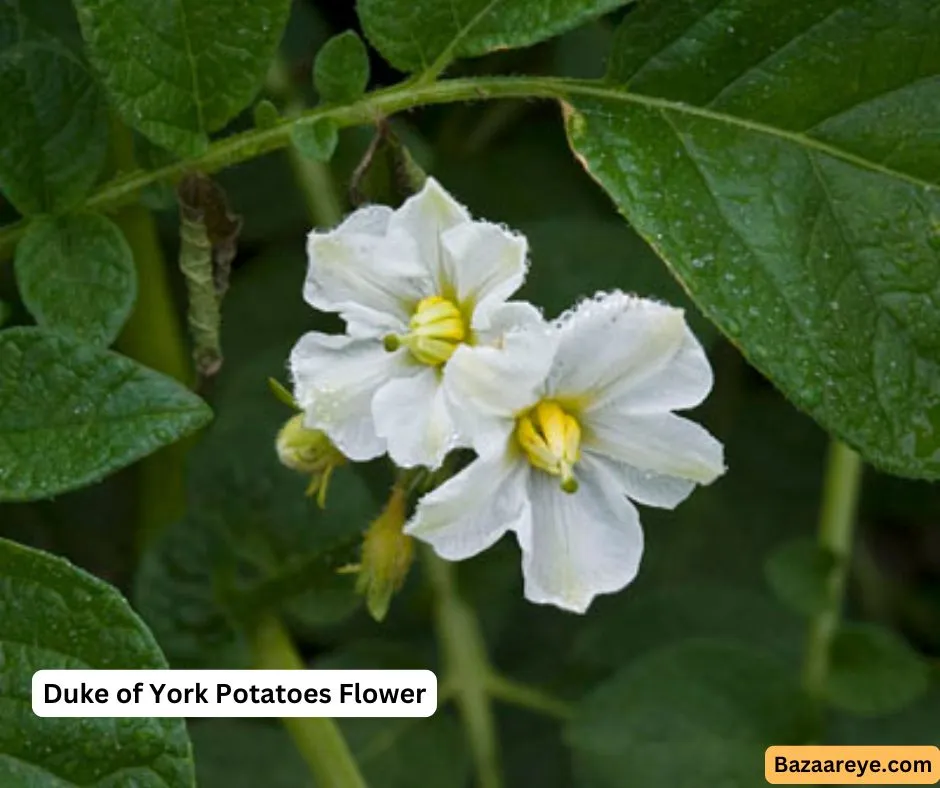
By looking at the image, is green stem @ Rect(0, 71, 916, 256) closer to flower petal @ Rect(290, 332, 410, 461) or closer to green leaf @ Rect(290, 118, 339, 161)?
green leaf @ Rect(290, 118, 339, 161)

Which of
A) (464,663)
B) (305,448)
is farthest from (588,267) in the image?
(305,448)

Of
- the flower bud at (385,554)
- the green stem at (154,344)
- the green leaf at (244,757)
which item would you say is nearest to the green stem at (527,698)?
the green leaf at (244,757)

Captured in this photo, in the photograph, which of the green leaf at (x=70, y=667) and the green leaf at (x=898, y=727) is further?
the green leaf at (x=898, y=727)

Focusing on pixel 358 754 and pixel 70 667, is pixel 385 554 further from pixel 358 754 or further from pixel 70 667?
pixel 358 754

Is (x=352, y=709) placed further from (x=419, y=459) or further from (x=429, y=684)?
(x=419, y=459)

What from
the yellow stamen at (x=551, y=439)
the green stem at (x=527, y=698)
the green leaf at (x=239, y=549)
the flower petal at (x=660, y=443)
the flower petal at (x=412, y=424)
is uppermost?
the flower petal at (x=412, y=424)

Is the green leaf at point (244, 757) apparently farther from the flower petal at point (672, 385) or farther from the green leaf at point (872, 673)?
the flower petal at point (672, 385)

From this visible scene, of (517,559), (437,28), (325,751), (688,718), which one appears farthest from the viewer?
(517,559)
